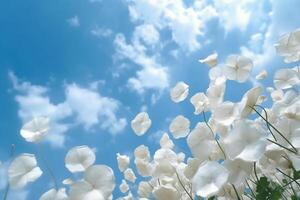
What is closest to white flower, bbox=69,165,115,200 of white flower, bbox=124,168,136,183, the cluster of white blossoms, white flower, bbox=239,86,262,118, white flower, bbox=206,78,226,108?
the cluster of white blossoms

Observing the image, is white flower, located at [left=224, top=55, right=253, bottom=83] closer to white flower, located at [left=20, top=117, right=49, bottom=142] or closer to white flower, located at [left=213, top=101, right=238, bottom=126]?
white flower, located at [left=213, top=101, right=238, bottom=126]

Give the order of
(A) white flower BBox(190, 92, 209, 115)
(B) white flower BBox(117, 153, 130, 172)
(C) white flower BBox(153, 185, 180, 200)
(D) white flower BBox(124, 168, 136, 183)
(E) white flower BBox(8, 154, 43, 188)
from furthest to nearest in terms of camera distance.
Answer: (D) white flower BBox(124, 168, 136, 183), (B) white flower BBox(117, 153, 130, 172), (A) white flower BBox(190, 92, 209, 115), (C) white flower BBox(153, 185, 180, 200), (E) white flower BBox(8, 154, 43, 188)

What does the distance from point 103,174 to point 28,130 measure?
2.68ft

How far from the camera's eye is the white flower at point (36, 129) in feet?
9.36

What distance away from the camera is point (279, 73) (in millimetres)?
3721

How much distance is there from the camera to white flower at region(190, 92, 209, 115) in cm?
353

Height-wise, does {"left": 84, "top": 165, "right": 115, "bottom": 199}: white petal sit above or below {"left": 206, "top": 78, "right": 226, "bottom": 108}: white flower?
below

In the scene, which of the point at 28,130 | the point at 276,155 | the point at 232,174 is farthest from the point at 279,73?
the point at 28,130

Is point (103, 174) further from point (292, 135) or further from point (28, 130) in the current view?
point (292, 135)

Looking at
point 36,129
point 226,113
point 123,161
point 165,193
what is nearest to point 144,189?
point 123,161

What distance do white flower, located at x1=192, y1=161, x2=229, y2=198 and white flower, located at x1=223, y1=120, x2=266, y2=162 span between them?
0.29 feet

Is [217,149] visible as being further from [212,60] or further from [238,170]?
[212,60]

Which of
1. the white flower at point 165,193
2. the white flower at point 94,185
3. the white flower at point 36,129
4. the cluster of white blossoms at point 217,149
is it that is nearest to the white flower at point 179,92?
the cluster of white blossoms at point 217,149

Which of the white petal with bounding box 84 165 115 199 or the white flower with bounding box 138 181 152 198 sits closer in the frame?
the white petal with bounding box 84 165 115 199
